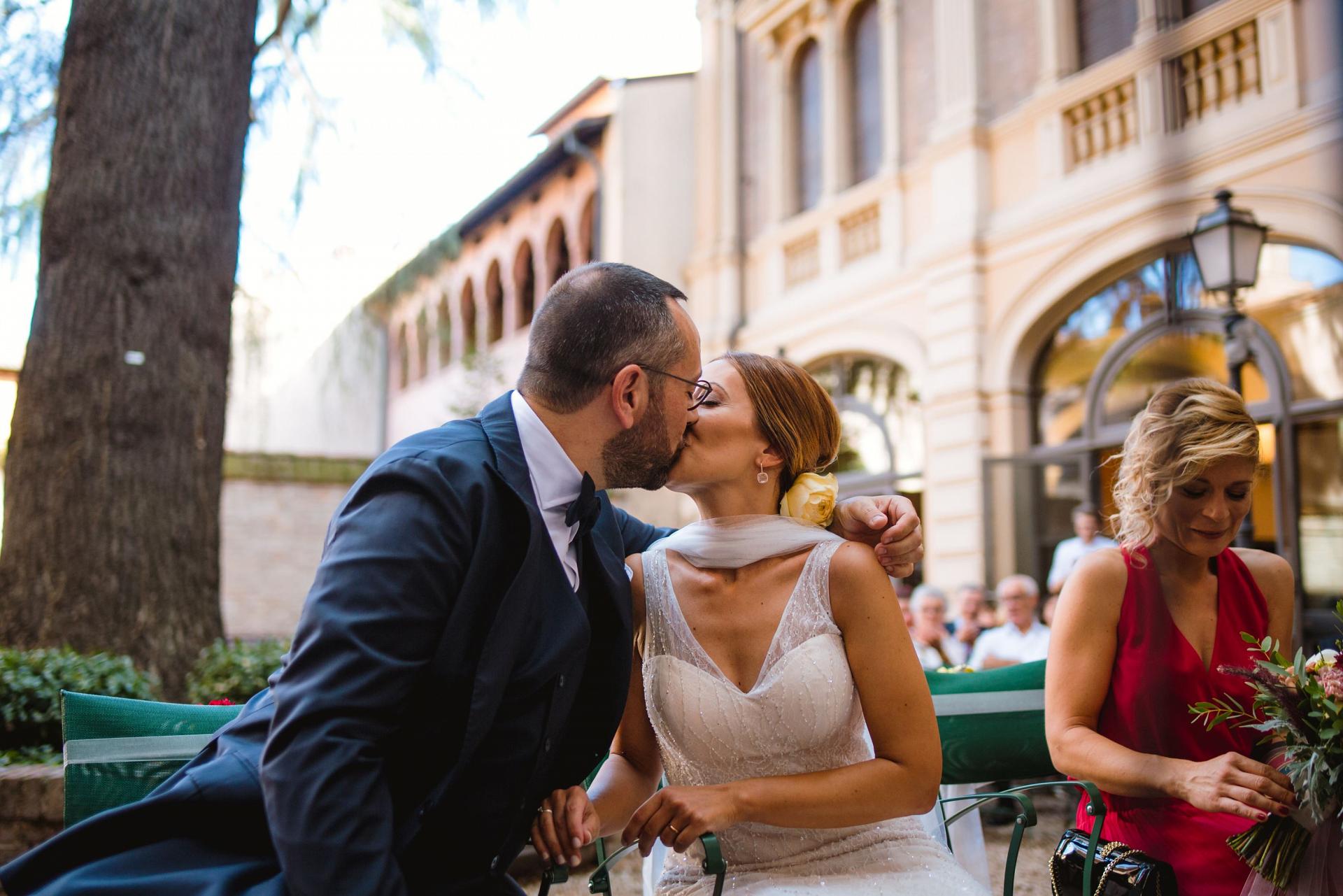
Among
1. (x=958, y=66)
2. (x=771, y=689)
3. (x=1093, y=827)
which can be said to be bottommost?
(x=1093, y=827)

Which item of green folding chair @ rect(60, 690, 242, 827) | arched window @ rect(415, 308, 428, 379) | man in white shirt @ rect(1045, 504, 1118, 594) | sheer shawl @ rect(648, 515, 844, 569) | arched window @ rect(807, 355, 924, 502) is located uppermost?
arched window @ rect(415, 308, 428, 379)

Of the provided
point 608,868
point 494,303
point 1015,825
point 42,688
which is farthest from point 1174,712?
point 494,303

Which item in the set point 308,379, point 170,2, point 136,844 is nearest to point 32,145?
point 170,2

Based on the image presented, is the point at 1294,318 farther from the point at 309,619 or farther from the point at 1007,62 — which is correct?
the point at 309,619

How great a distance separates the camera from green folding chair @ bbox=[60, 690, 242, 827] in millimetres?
2195

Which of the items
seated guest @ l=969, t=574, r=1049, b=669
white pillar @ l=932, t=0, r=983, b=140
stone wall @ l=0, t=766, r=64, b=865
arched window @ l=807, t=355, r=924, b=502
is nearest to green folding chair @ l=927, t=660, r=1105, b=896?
stone wall @ l=0, t=766, r=64, b=865

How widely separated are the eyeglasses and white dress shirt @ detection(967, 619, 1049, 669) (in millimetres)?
5085

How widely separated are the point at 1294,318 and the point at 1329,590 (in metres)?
2.24

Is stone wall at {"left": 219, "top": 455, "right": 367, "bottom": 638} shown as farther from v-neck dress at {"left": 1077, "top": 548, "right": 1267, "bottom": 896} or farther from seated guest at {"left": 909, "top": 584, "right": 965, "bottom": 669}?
v-neck dress at {"left": 1077, "top": 548, "right": 1267, "bottom": 896}

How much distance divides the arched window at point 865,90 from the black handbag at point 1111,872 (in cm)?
1225

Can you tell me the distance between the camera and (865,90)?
14164mm

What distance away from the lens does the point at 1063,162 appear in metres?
10.9

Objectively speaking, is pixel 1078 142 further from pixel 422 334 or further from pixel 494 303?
pixel 494 303

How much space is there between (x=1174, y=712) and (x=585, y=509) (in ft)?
4.95
